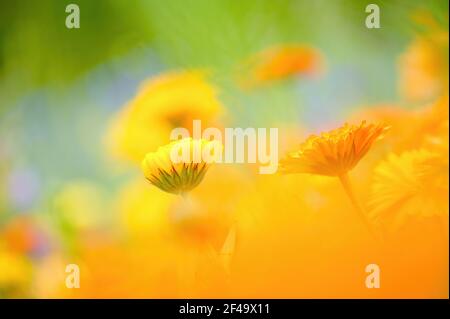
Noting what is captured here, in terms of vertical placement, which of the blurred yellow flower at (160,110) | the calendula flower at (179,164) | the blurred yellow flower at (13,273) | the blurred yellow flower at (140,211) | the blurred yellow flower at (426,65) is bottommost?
the blurred yellow flower at (13,273)

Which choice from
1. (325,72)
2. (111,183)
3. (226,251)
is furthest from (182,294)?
(325,72)

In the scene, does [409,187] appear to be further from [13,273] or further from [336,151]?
[13,273]

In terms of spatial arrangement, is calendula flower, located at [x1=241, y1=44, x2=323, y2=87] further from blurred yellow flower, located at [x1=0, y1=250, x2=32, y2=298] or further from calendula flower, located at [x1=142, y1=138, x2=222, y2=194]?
blurred yellow flower, located at [x1=0, y1=250, x2=32, y2=298]

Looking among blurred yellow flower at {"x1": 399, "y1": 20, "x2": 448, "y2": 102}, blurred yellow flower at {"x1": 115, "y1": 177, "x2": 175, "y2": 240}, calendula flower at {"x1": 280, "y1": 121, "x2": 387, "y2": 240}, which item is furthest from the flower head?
blurred yellow flower at {"x1": 115, "y1": 177, "x2": 175, "y2": 240}

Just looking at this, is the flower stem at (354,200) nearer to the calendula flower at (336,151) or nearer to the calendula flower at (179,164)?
the calendula flower at (336,151)

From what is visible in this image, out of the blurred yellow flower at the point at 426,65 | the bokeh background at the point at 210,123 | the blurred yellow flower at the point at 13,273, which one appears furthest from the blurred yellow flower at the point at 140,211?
the blurred yellow flower at the point at 426,65
